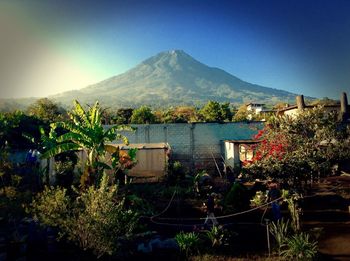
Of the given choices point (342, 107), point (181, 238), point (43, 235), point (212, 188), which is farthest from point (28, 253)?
point (342, 107)

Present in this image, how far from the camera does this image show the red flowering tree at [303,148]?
518 inches

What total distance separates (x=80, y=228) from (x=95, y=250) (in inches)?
27.3

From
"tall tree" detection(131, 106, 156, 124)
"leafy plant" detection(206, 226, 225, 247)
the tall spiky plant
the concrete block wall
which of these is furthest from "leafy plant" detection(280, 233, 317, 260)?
"tall tree" detection(131, 106, 156, 124)

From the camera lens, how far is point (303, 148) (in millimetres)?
13453

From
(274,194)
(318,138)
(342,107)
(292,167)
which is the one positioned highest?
(342,107)

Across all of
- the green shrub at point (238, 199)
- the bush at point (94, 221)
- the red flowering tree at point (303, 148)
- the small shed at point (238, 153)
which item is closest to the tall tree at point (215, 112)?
the small shed at point (238, 153)

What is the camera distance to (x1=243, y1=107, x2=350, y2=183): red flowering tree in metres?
13.2

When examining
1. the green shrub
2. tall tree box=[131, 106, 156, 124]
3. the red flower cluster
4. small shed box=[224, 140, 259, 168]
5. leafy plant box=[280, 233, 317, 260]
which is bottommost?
leafy plant box=[280, 233, 317, 260]

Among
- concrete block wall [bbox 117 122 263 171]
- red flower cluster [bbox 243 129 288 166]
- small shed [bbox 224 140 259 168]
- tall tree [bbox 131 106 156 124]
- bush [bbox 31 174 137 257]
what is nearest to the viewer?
bush [bbox 31 174 137 257]

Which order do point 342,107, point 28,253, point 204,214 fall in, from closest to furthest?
point 28,253 → point 204,214 → point 342,107

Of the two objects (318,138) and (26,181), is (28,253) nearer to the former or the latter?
(26,181)

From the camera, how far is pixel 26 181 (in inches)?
696

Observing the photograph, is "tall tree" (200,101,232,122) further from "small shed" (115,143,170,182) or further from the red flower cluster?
the red flower cluster

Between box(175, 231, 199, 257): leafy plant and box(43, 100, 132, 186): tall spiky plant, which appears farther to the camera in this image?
box(43, 100, 132, 186): tall spiky plant
